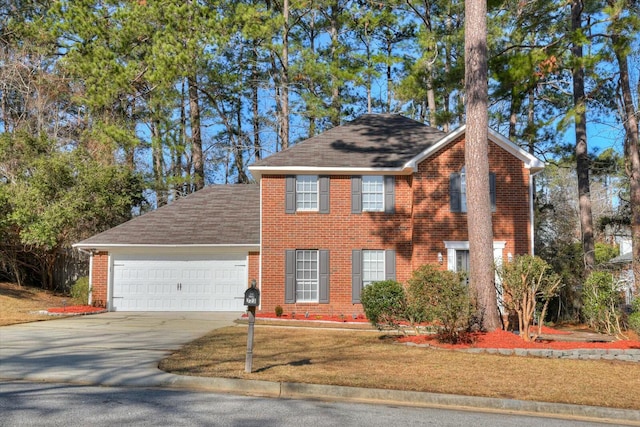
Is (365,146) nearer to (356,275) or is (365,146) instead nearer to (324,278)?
(356,275)

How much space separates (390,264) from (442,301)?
7301 millimetres

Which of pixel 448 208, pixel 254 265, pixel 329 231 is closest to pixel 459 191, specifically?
pixel 448 208

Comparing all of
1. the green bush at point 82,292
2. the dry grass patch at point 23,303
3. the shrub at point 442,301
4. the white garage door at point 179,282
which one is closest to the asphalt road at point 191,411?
the shrub at point 442,301

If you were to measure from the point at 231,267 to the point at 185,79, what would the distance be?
13.4 metres

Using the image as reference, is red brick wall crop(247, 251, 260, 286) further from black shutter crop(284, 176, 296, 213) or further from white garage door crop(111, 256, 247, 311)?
black shutter crop(284, 176, 296, 213)

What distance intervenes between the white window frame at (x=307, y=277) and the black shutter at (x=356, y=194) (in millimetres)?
1974

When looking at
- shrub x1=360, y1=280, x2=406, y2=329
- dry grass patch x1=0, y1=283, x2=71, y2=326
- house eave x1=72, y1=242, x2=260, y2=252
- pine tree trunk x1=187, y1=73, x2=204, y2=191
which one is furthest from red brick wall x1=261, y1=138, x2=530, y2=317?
pine tree trunk x1=187, y1=73, x2=204, y2=191

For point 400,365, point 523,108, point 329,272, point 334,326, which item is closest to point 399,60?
point 523,108

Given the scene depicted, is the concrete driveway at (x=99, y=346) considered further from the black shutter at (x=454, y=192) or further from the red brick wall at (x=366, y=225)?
the black shutter at (x=454, y=192)

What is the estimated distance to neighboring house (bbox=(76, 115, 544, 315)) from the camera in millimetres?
18516

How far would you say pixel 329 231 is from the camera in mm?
19609

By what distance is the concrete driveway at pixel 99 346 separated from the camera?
861 centimetres

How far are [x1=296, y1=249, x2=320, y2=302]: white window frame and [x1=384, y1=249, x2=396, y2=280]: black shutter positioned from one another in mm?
2279

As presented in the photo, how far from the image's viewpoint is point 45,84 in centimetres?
2998
